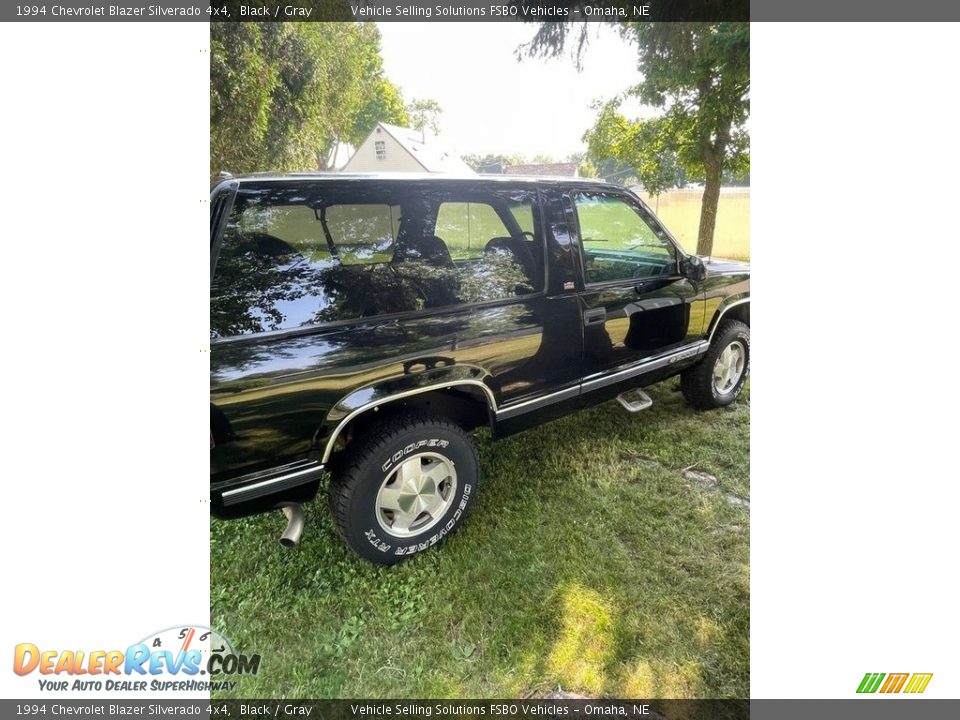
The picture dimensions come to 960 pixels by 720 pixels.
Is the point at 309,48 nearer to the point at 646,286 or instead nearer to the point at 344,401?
the point at 344,401

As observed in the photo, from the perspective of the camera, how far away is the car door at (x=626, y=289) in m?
2.10

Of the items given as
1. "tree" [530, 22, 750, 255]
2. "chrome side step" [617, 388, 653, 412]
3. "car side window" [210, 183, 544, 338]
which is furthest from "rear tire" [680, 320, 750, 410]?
"car side window" [210, 183, 544, 338]

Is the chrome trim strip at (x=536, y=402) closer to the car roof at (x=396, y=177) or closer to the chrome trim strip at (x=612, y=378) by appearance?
the chrome trim strip at (x=612, y=378)

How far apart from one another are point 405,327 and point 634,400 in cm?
174

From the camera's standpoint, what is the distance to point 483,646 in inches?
57.7

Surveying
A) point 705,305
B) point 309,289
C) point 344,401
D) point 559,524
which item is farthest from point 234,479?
point 705,305

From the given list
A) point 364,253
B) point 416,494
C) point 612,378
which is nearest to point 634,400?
point 612,378

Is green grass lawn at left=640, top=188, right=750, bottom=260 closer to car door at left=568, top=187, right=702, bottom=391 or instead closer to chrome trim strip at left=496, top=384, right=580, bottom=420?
car door at left=568, top=187, right=702, bottom=391

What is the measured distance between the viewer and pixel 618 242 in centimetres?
228

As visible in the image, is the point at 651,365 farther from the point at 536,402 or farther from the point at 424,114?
the point at 424,114

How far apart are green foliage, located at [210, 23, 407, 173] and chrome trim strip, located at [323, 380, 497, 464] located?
1.12 metres

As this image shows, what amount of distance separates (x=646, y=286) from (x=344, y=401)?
5.75 feet

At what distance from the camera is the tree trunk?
7.16 ft
